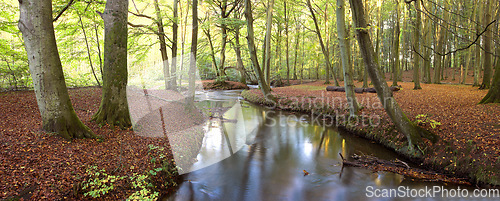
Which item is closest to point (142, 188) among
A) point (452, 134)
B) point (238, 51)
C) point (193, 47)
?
point (193, 47)

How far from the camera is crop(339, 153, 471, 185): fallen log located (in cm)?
498

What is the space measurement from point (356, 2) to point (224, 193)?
542 cm

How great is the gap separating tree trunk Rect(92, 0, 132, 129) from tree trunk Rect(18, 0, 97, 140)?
1.08 metres

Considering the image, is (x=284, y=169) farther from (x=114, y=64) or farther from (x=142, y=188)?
(x=114, y=64)

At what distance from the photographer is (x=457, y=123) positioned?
238 inches

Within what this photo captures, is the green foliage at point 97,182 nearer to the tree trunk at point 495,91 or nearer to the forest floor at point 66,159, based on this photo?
the forest floor at point 66,159

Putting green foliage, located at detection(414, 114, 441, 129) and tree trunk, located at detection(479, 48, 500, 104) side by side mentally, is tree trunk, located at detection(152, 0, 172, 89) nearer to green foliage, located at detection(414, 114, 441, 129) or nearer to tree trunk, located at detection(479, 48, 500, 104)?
green foliage, located at detection(414, 114, 441, 129)

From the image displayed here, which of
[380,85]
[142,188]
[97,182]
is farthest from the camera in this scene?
[380,85]

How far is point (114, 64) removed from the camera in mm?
5957

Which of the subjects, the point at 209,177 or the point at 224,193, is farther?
the point at 209,177

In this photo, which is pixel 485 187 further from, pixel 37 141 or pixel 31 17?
pixel 31 17

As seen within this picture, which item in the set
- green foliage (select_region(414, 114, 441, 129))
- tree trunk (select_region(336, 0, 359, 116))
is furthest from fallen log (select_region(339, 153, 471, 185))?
tree trunk (select_region(336, 0, 359, 116))

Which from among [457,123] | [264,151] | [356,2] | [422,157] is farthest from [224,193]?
[457,123]

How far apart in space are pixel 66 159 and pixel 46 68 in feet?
6.32
